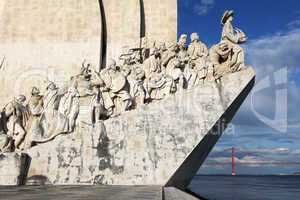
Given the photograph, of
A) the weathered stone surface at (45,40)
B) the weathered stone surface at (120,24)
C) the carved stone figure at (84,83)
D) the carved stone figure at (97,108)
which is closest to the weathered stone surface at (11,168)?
the carved stone figure at (97,108)

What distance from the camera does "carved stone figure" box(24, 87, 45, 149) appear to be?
924 cm

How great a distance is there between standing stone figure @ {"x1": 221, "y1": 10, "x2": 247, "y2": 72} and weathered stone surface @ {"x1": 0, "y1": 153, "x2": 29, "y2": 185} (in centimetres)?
504

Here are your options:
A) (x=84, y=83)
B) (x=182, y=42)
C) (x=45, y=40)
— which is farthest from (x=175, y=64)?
(x=45, y=40)

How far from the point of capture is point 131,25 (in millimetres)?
12555

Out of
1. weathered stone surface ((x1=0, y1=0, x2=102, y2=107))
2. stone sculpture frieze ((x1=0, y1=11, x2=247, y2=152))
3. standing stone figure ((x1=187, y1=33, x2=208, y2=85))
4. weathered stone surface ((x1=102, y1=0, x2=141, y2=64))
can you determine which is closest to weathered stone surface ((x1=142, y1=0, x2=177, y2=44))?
weathered stone surface ((x1=102, y1=0, x2=141, y2=64))

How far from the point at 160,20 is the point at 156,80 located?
3594mm

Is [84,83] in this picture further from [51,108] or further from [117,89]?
[51,108]

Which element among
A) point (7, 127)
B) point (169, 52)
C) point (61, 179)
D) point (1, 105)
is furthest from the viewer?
point (1, 105)

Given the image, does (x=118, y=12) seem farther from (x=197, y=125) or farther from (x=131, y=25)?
(x=197, y=125)

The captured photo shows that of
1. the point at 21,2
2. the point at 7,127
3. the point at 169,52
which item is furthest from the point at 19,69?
the point at 169,52

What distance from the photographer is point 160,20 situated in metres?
12.9

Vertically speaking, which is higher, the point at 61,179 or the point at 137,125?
the point at 137,125

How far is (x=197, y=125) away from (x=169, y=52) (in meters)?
2.25

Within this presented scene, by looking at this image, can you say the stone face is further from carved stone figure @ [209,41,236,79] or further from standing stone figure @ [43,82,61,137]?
carved stone figure @ [209,41,236,79]
